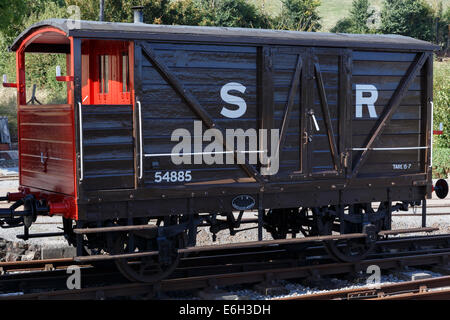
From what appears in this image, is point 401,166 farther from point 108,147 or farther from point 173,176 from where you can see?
Answer: point 108,147

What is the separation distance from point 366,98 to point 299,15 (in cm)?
5046

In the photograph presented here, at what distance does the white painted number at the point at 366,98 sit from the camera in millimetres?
9398

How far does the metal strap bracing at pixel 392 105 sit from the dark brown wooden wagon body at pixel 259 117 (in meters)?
0.02

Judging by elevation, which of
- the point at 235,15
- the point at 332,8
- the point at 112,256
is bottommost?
the point at 112,256

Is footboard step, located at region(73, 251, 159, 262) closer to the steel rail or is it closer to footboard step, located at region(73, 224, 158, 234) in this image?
footboard step, located at region(73, 224, 158, 234)

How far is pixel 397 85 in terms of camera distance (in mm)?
9773

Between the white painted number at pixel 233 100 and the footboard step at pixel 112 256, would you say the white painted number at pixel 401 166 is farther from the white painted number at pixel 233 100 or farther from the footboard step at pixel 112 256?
the footboard step at pixel 112 256

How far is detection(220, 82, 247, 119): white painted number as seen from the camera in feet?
27.7

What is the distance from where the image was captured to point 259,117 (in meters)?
8.67

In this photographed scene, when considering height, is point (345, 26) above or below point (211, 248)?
above

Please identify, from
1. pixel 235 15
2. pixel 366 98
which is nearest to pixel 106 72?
pixel 366 98

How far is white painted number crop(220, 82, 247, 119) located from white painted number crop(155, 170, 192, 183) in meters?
0.99

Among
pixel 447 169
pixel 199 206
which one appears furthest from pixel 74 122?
pixel 447 169

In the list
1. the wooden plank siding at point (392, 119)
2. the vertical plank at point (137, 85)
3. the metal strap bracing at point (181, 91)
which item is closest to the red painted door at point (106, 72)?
the vertical plank at point (137, 85)
